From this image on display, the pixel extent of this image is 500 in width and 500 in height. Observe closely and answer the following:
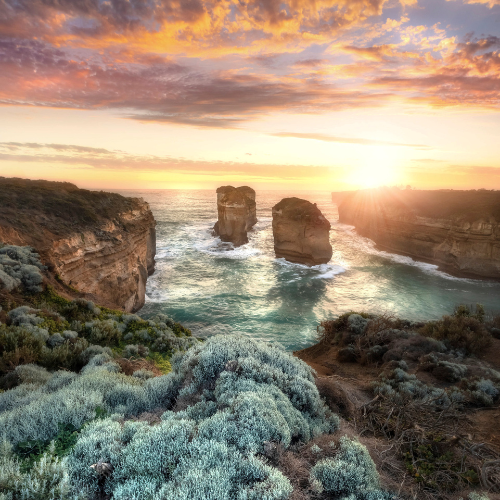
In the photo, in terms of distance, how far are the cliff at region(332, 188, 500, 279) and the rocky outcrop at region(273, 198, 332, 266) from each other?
43.4 feet

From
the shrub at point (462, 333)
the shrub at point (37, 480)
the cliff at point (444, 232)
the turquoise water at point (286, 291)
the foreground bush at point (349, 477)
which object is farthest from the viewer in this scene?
the cliff at point (444, 232)

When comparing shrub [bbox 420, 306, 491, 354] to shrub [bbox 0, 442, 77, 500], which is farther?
shrub [bbox 420, 306, 491, 354]

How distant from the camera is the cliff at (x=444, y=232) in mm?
31094

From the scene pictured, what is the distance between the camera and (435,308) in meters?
23.7

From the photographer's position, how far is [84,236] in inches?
618

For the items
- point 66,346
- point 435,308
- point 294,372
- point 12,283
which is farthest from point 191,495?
point 435,308

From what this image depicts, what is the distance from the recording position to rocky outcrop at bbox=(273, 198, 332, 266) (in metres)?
34.0

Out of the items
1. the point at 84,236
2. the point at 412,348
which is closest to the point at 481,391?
the point at 412,348

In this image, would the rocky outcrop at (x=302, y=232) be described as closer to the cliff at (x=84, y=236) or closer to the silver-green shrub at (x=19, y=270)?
the cliff at (x=84, y=236)

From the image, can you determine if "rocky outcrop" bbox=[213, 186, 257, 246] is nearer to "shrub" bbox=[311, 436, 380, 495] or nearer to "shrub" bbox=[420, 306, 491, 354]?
"shrub" bbox=[420, 306, 491, 354]

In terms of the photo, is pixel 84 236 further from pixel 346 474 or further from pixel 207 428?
pixel 346 474

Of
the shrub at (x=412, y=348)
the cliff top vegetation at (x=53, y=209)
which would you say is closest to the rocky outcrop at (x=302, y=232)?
the cliff top vegetation at (x=53, y=209)

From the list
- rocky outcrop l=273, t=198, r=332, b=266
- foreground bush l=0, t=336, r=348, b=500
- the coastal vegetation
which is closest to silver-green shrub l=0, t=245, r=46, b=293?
the coastal vegetation

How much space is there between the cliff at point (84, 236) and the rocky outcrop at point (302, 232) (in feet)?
60.9
